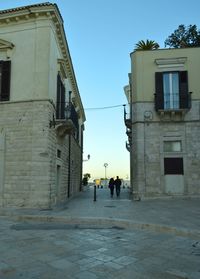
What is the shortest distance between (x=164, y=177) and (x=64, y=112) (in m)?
7.17

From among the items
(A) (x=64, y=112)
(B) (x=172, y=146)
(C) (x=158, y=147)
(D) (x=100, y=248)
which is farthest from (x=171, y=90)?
(D) (x=100, y=248)

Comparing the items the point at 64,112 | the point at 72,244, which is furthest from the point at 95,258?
the point at 64,112

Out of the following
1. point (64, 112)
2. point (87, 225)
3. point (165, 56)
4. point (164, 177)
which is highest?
point (165, 56)

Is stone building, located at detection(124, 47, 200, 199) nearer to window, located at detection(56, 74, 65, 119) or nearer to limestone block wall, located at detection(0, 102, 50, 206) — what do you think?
window, located at detection(56, 74, 65, 119)

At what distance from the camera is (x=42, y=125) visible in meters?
14.8

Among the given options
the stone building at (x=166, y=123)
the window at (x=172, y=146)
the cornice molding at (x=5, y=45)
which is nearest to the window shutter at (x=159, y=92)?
the stone building at (x=166, y=123)

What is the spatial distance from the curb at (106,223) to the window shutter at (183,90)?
37.2 feet

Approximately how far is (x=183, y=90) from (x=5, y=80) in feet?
34.9

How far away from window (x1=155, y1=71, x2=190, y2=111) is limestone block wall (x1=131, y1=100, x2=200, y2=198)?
0.53 m

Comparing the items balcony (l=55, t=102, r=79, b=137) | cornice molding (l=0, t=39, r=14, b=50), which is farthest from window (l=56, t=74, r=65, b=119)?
cornice molding (l=0, t=39, r=14, b=50)

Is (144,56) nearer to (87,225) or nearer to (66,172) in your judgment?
(66,172)

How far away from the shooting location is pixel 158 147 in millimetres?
19750

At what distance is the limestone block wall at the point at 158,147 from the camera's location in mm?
19328

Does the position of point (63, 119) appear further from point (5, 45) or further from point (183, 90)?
point (183, 90)
